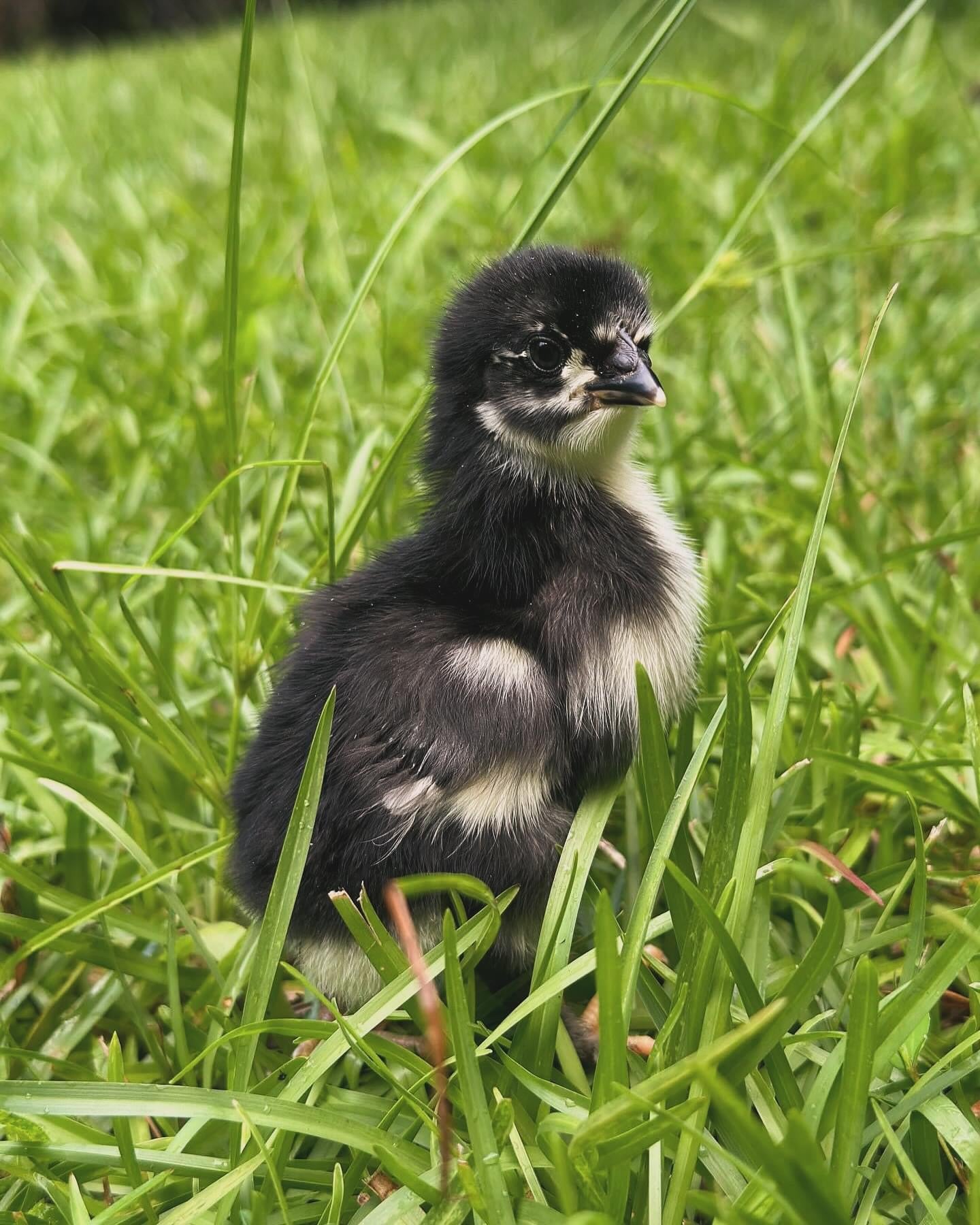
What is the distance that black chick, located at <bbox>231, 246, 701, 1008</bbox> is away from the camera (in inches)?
54.1

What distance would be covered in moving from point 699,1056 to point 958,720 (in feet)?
3.49

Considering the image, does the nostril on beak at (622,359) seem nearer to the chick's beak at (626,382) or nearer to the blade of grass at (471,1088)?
the chick's beak at (626,382)

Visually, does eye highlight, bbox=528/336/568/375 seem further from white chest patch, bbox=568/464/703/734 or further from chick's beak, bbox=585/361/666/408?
white chest patch, bbox=568/464/703/734

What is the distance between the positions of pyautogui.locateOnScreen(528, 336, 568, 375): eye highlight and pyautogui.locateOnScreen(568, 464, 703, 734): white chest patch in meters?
0.19

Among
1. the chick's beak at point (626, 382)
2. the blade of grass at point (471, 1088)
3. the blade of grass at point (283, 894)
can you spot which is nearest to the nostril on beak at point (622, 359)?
the chick's beak at point (626, 382)

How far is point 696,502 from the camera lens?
2.59 m

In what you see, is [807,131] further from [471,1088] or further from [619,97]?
[471,1088]

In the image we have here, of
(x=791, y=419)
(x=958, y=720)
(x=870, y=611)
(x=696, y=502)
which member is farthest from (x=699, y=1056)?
(x=791, y=419)

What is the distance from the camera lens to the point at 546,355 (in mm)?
1586

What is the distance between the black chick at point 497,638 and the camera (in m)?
1.37

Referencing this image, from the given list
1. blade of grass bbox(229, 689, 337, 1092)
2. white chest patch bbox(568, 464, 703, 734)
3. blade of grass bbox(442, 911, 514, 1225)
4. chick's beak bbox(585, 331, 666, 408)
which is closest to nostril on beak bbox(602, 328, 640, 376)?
chick's beak bbox(585, 331, 666, 408)

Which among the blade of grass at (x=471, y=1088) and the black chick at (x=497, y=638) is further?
the black chick at (x=497, y=638)

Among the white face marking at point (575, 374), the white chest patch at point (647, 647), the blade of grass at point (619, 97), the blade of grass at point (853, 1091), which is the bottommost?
the blade of grass at point (853, 1091)

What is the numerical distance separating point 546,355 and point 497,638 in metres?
0.43
